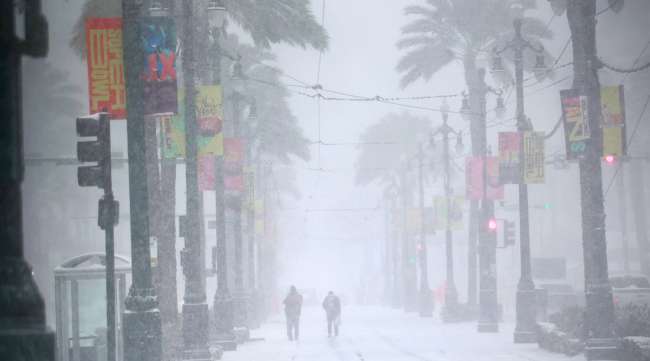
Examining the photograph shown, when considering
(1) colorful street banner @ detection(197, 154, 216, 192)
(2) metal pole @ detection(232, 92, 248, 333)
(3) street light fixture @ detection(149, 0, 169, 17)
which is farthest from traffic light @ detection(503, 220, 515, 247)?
(3) street light fixture @ detection(149, 0, 169, 17)

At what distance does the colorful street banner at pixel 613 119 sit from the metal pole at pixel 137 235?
12.6 m

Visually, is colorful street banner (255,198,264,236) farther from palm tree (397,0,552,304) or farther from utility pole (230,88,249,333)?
utility pole (230,88,249,333)

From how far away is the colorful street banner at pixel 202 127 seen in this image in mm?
24969

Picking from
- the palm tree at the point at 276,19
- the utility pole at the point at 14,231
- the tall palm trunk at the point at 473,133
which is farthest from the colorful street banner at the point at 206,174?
the utility pole at the point at 14,231

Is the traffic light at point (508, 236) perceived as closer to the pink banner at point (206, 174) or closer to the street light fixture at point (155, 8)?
the pink banner at point (206, 174)

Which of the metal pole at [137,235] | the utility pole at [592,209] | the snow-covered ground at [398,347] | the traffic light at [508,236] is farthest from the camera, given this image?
the traffic light at [508,236]

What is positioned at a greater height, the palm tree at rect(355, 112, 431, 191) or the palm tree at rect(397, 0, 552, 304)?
the palm tree at rect(397, 0, 552, 304)

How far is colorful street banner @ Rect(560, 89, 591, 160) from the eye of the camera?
77.4 ft

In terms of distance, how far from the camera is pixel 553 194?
316 feet

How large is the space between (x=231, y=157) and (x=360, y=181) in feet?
156

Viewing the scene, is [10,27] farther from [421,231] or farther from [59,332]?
[421,231]

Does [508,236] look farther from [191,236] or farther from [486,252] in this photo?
[191,236]

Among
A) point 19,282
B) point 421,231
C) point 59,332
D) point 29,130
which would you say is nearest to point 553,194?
point 421,231

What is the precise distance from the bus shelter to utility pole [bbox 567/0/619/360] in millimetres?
10119
